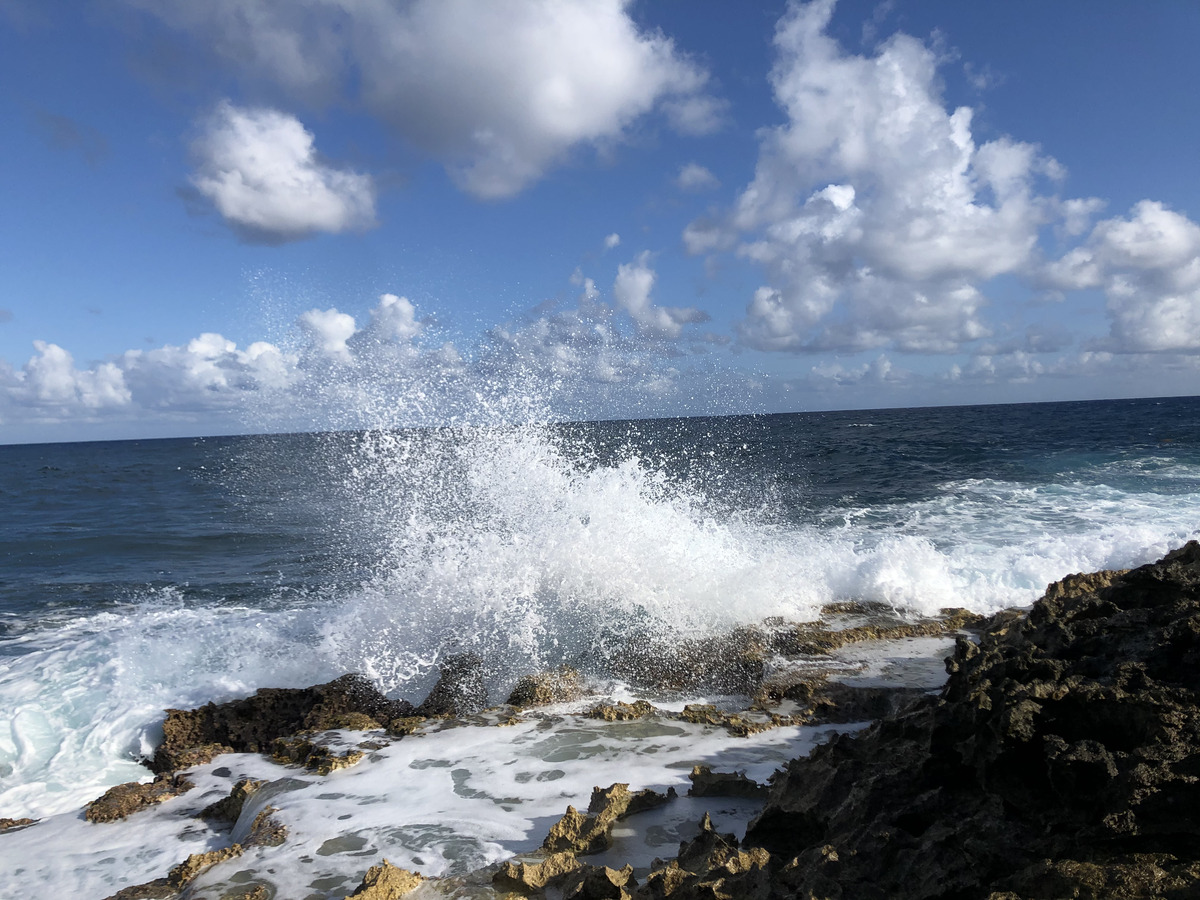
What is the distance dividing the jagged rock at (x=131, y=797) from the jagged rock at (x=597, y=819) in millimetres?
2941

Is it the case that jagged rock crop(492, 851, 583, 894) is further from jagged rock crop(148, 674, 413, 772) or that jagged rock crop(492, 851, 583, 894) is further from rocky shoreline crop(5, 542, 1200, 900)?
jagged rock crop(148, 674, 413, 772)

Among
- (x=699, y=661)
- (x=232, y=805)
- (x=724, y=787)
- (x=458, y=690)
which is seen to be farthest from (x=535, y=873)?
(x=699, y=661)

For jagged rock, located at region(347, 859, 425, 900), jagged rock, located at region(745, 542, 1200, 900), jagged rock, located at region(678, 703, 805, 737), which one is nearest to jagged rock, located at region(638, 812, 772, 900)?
jagged rock, located at region(745, 542, 1200, 900)

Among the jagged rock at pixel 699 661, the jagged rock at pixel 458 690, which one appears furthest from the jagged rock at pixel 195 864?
the jagged rock at pixel 699 661

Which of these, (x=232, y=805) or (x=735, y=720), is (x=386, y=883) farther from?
(x=735, y=720)

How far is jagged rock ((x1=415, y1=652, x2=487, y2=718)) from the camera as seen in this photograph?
234 inches

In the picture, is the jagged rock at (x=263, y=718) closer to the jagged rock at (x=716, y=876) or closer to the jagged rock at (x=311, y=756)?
the jagged rock at (x=311, y=756)

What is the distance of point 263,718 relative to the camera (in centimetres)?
593

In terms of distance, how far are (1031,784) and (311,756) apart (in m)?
4.47

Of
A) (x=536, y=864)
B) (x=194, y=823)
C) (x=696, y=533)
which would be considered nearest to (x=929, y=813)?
Answer: (x=536, y=864)

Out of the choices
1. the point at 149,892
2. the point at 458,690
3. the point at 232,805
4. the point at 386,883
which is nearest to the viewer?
the point at 386,883

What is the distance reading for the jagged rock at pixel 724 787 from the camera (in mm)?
3830

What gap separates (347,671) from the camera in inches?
282

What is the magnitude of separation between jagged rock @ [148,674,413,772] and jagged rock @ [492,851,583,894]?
9.05ft
